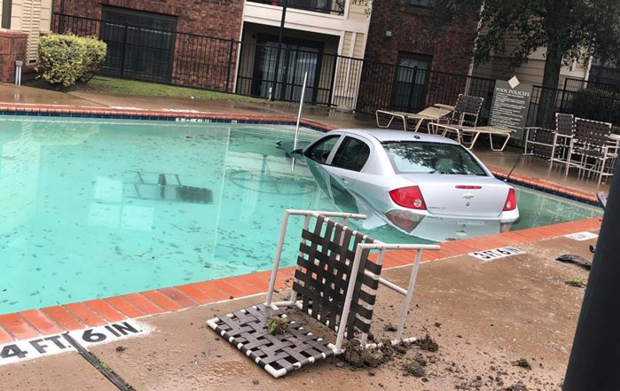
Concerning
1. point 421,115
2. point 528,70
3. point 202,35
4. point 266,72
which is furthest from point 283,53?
point 421,115

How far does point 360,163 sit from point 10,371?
5919 mm

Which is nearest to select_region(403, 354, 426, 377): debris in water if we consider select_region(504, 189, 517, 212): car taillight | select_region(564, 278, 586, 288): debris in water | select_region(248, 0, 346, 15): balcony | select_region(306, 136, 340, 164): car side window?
select_region(564, 278, 586, 288): debris in water

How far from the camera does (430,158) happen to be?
840 centimetres

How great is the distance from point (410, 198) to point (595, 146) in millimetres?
7636

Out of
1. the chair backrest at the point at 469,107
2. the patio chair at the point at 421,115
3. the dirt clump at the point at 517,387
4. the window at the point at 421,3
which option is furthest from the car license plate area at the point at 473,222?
the window at the point at 421,3

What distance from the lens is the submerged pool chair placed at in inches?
148

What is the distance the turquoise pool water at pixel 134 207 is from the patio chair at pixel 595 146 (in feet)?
8.13

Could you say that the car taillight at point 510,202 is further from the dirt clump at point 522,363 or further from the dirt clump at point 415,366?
the dirt clump at point 415,366

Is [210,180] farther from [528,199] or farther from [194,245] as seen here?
[528,199]

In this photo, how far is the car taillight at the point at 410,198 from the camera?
7.77m

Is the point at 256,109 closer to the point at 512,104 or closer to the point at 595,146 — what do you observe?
the point at 512,104

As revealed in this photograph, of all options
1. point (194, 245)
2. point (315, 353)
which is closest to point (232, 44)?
point (194, 245)

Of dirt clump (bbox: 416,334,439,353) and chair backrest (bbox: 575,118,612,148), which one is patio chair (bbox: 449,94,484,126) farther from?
dirt clump (bbox: 416,334,439,353)

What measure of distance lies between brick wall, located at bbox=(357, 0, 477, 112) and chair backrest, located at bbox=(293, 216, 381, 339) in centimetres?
2015
